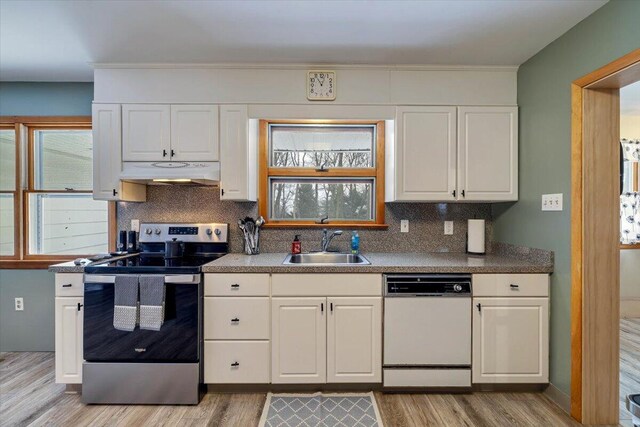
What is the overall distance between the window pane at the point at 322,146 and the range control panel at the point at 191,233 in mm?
731

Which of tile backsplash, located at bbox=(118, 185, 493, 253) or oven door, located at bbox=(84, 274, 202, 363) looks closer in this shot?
oven door, located at bbox=(84, 274, 202, 363)

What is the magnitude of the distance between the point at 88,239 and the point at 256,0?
8.23 ft

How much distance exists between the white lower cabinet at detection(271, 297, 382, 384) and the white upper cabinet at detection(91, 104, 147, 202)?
154cm

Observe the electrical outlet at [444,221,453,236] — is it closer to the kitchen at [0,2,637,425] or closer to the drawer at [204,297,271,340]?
the kitchen at [0,2,637,425]

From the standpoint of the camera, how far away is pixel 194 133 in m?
2.56

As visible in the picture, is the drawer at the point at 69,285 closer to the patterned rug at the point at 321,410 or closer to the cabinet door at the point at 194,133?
the cabinet door at the point at 194,133

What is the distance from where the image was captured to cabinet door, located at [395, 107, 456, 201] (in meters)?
2.59

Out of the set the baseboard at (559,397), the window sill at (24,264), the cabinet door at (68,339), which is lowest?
the baseboard at (559,397)

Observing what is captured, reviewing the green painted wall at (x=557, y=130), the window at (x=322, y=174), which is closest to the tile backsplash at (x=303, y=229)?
the window at (x=322, y=174)

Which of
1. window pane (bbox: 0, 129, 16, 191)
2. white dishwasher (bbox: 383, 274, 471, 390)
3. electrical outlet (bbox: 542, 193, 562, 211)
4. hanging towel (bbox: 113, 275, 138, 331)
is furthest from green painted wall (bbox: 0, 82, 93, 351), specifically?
electrical outlet (bbox: 542, 193, 562, 211)

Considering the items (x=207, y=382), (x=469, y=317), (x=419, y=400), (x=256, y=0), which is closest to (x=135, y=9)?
(x=256, y=0)

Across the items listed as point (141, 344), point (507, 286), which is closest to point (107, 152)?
point (141, 344)

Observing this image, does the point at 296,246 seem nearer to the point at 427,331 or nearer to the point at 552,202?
the point at 427,331

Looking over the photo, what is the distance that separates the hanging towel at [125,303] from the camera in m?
2.13
